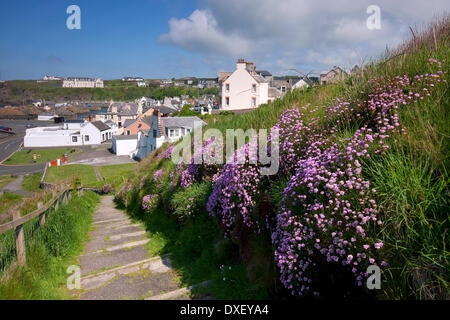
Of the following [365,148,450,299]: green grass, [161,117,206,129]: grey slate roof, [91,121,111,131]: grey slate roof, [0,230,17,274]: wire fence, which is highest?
[91,121,111,131]: grey slate roof

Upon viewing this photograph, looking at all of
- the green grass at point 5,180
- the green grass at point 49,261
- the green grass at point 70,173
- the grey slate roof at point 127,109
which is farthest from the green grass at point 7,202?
the grey slate roof at point 127,109

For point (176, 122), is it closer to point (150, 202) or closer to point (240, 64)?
point (240, 64)

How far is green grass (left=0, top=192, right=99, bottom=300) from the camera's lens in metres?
3.90

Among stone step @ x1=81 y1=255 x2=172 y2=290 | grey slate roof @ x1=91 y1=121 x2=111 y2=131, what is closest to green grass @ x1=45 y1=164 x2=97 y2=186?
grey slate roof @ x1=91 y1=121 x2=111 y2=131

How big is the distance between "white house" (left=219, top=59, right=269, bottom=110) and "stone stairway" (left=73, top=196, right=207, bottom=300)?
37.7 metres

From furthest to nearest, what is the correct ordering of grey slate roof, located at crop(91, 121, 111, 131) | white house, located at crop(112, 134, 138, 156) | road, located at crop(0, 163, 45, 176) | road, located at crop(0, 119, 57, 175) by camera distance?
grey slate roof, located at crop(91, 121, 111, 131)
white house, located at crop(112, 134, 138, 156)
road, located at crop(0, 119, 57, 175)
road, located at crop(0, 163, 45, 176)

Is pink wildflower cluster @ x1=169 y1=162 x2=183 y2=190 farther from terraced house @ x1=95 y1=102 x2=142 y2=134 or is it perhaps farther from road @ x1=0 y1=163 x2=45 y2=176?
terraced house @ x1=95 y1=102 x2=142 y2=134

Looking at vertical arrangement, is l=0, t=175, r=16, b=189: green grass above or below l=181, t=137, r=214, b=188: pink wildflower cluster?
below

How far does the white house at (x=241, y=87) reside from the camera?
44078 mm

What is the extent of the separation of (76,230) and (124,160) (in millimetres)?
48943

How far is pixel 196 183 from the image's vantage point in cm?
730

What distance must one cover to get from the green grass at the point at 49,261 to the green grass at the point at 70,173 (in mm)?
31685

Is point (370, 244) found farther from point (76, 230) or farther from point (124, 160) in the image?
point (124, 160)

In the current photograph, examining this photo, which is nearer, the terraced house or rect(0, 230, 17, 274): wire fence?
rect(0, 230, 17, 274): wire fence
